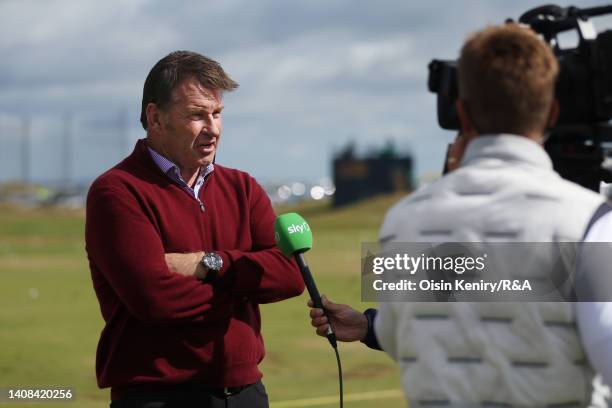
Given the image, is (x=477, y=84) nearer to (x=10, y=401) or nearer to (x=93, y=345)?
(x=10, y=401)

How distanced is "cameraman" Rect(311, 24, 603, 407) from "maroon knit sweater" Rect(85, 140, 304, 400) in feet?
4.81

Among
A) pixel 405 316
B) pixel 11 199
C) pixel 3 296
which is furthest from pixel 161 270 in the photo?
pixel 11 199

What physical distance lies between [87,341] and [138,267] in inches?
377

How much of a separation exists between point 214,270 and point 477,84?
1.76 metres

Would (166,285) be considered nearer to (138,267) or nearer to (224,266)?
(138,267)

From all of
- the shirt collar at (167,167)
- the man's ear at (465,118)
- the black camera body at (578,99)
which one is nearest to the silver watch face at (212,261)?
the shirt collar at (167,167)

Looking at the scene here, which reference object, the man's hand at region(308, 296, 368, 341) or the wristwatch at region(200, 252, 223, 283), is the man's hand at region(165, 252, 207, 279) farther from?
the man's hand at region(308, 296, 368, 341)

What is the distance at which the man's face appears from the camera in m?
3.88

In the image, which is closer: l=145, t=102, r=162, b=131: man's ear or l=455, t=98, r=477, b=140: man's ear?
l=455, t=98, r=477, b=140: man's ear

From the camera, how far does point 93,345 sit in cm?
1250

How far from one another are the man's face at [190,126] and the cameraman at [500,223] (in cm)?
165

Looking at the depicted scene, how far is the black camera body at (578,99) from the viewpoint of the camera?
275 centimetres

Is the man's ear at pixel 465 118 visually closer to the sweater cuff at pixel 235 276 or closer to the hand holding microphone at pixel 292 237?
the hand holding microphone at pixel 292 237

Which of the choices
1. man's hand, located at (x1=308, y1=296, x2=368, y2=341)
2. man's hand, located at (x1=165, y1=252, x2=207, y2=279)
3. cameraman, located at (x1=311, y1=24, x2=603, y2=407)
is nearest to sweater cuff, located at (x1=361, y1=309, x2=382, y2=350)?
man's hand, located at (x1=308, y1=296, x2=368, y2=341)
